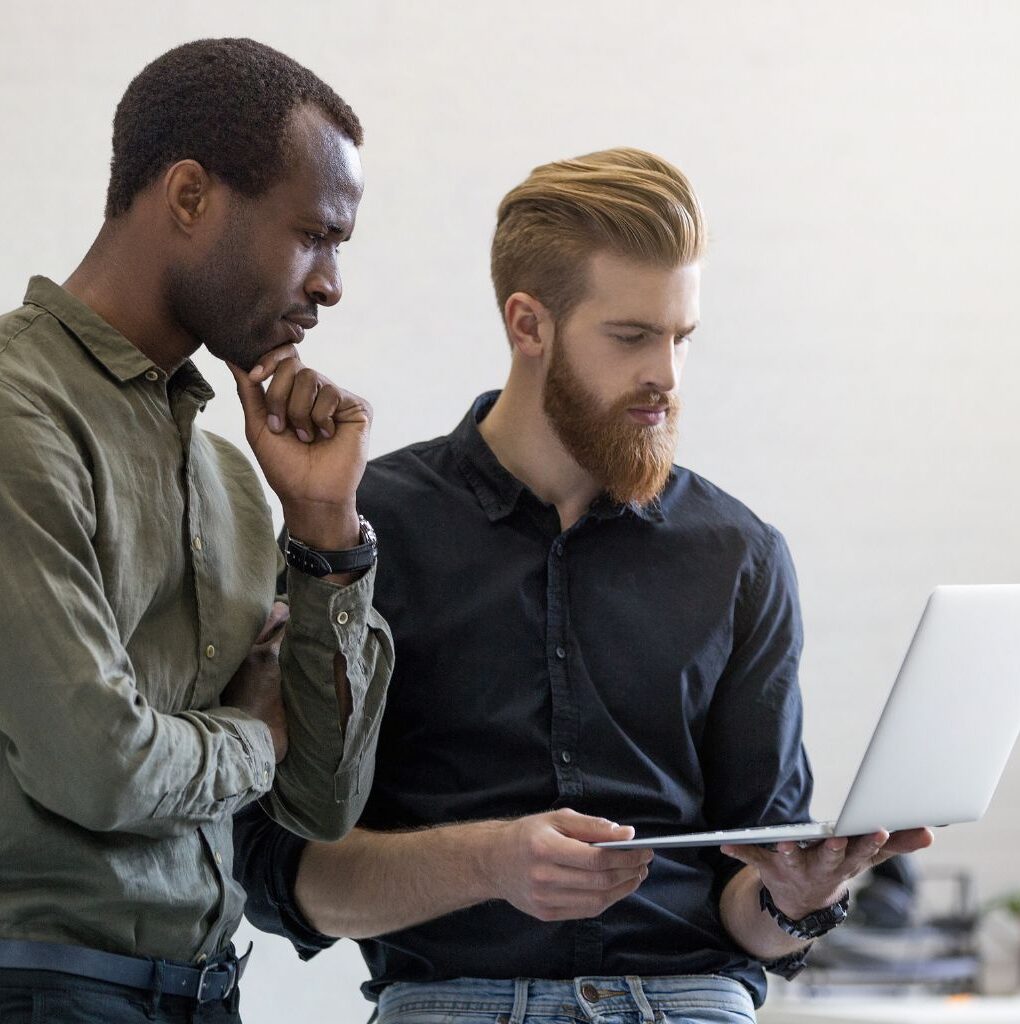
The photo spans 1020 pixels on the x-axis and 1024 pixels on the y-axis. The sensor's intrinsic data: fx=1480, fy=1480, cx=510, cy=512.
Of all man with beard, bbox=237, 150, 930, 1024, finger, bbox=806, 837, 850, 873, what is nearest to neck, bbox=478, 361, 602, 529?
man with beard, bbox=237, 150, 930, 1024

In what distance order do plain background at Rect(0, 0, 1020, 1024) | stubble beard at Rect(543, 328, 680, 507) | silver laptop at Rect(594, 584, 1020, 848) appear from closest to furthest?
silver laptop at Rect(594, 584, 1020, 848), stubble beard at Rect(543, 328, 680, 507), plain background at Rect(0, 0, 1020, 1024)

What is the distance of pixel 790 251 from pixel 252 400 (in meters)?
1.62

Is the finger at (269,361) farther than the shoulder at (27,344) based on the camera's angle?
Yes

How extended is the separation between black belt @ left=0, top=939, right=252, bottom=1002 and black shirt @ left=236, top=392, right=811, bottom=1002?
1.73 feet

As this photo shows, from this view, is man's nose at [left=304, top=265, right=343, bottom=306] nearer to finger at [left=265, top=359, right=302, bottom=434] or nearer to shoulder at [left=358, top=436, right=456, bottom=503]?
finger at [left=265, top=359, right=302, bottom=434]

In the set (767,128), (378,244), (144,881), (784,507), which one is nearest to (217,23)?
(378,244)

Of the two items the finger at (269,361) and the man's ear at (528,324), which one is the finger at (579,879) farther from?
the man's ear at (528,324)

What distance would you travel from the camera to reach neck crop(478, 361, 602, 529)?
75.6 inches

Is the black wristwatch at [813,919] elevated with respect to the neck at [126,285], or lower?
lower

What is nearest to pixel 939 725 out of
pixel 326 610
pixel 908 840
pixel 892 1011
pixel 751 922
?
pixel 908 840

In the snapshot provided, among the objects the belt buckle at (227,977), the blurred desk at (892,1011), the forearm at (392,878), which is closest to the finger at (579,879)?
the forearm at (392,878)

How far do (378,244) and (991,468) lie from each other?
4.13ft

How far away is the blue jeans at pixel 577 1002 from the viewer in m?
1.67

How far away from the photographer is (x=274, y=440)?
143 centimetres
